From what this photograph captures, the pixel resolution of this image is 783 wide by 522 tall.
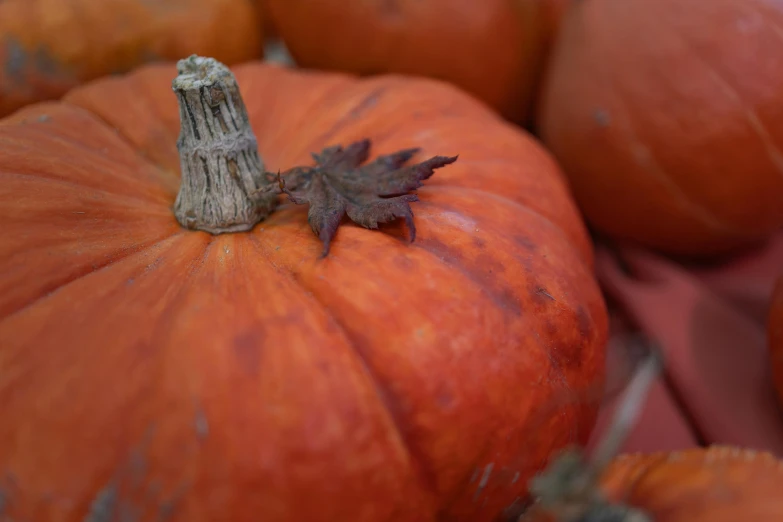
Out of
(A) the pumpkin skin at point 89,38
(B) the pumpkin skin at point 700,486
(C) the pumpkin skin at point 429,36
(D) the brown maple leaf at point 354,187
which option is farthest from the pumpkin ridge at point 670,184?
(A) the pumpkin skin at point 89,38

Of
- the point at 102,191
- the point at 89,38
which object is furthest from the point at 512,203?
the point at 89,38

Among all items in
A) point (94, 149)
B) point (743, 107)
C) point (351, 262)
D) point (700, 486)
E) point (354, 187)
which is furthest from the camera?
point (743, 107)

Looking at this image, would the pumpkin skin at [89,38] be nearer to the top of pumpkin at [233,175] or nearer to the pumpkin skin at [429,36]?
the pumpkin skin at [429,36]

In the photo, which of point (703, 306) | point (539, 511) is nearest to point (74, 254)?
point (539, 511)

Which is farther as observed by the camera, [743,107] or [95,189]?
[743,107]

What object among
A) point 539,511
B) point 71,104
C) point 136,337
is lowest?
point 539,511

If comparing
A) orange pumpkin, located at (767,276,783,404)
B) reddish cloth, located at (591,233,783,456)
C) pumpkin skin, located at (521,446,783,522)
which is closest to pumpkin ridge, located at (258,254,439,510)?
pumpkin skin, located at (521,446,783,522)

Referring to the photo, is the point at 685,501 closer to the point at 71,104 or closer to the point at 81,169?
the point at 81,169

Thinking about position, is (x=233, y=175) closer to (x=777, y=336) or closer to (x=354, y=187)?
(x=354, y=187)
